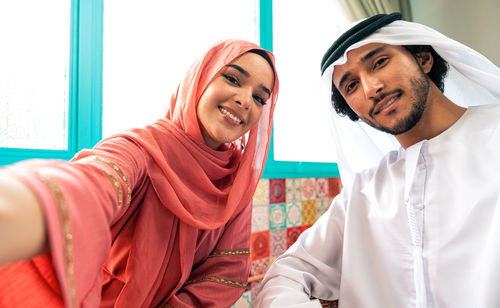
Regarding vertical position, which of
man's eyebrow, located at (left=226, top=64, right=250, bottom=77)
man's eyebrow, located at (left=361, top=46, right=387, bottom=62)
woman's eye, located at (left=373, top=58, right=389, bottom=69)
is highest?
man's eyebrow, located at (left=361, top=46, right=387, bottom=62)

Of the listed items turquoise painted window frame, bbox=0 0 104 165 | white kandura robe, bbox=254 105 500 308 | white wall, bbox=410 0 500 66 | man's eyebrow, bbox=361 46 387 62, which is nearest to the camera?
white kandura robe, bbox=254 105 500 308

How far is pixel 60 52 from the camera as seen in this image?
1224mm

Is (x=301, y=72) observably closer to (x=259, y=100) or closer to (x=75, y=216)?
(x=259, y=100)

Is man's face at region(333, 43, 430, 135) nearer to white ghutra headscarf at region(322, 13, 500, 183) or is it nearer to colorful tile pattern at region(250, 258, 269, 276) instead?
white ghutra headscarf at region(322, 13, 500, 183)

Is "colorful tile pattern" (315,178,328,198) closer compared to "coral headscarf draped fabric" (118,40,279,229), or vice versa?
"coral headscarf draped fabric" (118,40,279,229)

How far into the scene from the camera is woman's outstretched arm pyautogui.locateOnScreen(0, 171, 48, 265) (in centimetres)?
34

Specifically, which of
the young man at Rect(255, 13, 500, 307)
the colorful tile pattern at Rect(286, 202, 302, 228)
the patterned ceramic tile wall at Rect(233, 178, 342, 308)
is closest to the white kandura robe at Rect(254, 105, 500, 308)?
the young man at Rect(255, 13, 500, 307)

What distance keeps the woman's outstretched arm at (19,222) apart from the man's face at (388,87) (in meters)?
0.97

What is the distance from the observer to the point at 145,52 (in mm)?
1461

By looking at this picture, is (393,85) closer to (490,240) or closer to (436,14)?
(490,240)

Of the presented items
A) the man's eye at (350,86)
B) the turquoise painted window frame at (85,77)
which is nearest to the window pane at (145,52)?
the turquoise painted window frame at (85,77)

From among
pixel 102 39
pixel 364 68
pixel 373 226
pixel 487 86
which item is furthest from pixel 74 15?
pixel 487 86

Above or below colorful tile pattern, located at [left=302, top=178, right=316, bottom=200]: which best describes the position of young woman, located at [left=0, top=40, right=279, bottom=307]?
above

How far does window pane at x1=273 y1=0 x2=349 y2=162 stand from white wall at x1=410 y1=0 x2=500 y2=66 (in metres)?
0.98
